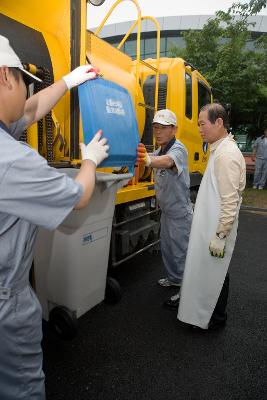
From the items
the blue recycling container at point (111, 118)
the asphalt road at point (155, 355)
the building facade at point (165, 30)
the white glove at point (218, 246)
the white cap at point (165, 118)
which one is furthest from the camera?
the building facade at point (165, 30)

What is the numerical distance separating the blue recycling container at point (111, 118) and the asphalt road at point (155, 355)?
1453 mm

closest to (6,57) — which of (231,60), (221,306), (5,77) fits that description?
(5,77)

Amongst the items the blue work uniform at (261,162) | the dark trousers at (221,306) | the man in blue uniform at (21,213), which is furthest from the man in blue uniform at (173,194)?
the blue work uniform at (261,162)

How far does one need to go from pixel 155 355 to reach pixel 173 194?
4.95 feet

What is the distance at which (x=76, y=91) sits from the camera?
233 centimetres

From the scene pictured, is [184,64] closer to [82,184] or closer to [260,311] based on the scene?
[260,311]

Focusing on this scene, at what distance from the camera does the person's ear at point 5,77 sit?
3.76 feet

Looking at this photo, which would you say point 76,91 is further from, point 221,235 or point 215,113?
point 221,235

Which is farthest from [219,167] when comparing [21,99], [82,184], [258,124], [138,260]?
[258,124]

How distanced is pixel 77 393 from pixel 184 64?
13.1 feet

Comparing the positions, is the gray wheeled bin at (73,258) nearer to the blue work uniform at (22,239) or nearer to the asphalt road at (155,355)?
the asphalt road at (155,355)

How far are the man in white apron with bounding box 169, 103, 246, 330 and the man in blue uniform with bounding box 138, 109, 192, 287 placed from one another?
495mm

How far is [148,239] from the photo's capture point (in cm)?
387

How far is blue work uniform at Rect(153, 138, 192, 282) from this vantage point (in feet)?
10.5
